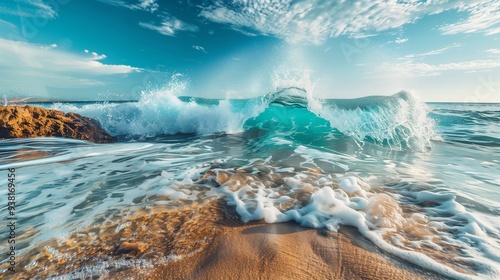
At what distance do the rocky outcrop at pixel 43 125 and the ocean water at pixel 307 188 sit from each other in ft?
1.80

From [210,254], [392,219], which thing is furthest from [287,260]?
[392,219]

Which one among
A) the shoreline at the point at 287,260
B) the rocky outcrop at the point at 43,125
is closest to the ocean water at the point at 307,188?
the shoreline at the point at 287,260

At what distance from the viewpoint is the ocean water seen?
197 cm

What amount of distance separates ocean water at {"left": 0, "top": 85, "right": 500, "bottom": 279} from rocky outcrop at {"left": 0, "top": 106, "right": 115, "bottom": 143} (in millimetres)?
547

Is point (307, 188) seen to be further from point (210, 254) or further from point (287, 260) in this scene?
point (210, 254)

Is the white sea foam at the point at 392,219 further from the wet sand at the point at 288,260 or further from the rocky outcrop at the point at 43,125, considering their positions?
the rocky outcrop at the point at 43,125

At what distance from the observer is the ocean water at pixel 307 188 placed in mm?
1973

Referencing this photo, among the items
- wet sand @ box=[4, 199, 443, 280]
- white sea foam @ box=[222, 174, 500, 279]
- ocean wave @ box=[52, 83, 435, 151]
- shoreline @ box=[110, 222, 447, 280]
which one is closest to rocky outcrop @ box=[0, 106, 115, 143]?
ocean wave @ box=[52, 83, 435, 151]

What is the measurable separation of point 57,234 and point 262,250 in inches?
79.1

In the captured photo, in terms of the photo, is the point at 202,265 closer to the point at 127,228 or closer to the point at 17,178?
the point at 127,228

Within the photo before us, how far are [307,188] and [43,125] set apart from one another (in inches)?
373

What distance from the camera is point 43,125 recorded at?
25.6ft

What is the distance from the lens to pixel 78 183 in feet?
12.1

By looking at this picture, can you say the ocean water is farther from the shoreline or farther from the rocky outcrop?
the rocky outcrop
